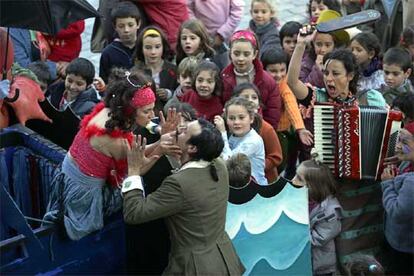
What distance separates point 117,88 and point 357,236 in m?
1.90

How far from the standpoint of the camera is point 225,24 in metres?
7.21

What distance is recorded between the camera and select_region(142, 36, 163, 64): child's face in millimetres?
6215

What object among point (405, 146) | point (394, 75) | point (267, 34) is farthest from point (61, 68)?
point (405, 146)

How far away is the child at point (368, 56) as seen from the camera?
6.17m

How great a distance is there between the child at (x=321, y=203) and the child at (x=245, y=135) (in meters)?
0.37

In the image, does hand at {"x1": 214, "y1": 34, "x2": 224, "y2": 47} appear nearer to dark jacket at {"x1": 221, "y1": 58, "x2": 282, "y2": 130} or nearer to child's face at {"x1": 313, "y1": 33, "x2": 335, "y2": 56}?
child's face at {"x1": 313, "y1": 33, "x2": 335, "y2": 56}

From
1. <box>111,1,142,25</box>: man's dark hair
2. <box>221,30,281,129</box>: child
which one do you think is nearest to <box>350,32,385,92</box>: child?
<box>221,30,281,129</box>: child

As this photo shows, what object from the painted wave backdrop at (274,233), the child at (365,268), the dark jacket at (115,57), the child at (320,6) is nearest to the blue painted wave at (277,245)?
the painted wave backdrop at (274,233)

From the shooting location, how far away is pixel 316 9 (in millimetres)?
7605

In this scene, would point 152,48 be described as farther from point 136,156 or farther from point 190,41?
point 136,156

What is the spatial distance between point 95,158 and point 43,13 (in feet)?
2.79

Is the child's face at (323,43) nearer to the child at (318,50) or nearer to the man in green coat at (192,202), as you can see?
the child at (318,50)

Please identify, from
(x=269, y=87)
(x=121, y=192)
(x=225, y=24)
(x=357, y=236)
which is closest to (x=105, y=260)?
(x=121, y=192)

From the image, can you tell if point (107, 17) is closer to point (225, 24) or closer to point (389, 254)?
point (225, 24)
